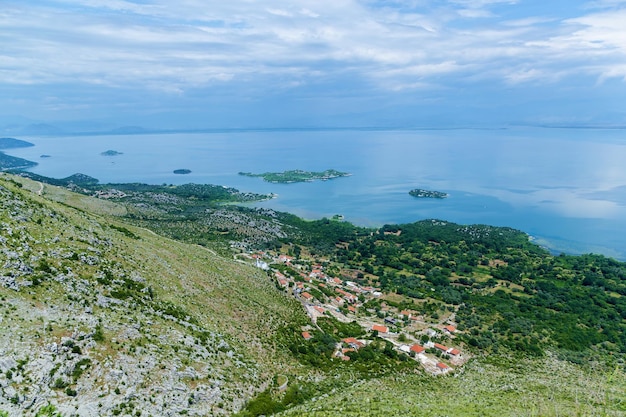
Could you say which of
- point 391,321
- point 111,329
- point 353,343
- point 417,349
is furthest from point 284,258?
point 111,329

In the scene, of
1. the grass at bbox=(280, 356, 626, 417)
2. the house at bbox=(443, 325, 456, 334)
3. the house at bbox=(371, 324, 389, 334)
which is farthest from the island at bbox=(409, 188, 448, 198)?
the house at bbox=(371, 324, 389, 334)

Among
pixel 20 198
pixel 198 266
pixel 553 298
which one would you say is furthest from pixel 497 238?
pixel 20 198

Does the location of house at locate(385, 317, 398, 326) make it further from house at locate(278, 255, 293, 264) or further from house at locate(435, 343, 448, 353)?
house at locate(278, 255, 293, 264)

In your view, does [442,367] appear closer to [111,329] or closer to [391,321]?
[391,321]

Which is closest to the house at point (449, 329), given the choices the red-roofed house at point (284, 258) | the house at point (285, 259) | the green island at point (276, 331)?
the green island at point (276, 331)

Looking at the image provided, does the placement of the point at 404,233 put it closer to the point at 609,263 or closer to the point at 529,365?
the point at 609,263
